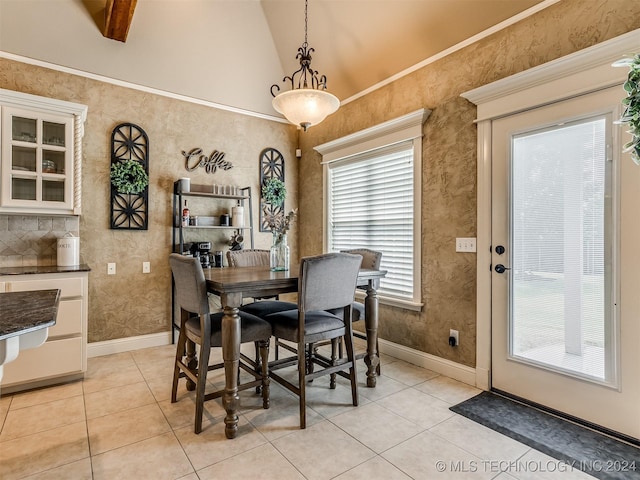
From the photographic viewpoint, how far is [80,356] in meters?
2.79

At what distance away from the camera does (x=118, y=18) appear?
2.98 m

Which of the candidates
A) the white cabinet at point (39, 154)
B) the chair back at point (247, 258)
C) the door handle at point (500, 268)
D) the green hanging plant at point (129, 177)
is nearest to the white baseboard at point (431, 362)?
the door handle at point (500, 268)

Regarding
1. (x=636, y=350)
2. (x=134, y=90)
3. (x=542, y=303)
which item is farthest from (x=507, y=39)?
(x=134, y=90)

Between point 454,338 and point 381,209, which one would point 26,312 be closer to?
point 454,338

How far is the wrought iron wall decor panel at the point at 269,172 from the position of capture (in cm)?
443

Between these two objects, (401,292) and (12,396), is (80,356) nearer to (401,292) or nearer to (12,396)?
(12,396)

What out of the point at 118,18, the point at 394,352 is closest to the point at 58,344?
the point at 118,18

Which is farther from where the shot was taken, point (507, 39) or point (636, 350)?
point (507, 39)

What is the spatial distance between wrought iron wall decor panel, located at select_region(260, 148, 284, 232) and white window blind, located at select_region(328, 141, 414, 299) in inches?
28.4

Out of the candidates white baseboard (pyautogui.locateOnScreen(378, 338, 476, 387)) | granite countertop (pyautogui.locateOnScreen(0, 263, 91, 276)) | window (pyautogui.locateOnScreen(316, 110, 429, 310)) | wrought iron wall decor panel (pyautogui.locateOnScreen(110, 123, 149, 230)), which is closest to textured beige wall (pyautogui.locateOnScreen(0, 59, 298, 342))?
wrought iron wall decor panel (pyautogui.locateOnScreen(110, 123, 149, 230))

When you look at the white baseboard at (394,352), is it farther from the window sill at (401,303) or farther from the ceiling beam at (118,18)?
the ceiling beam at (118,18)

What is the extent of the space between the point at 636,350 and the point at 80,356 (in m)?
3.79

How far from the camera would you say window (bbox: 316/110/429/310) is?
10.6 feet

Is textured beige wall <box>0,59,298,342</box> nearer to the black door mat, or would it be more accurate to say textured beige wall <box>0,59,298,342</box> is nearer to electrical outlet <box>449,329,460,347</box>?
electrical outlet <box>449,329,460,347</box>
